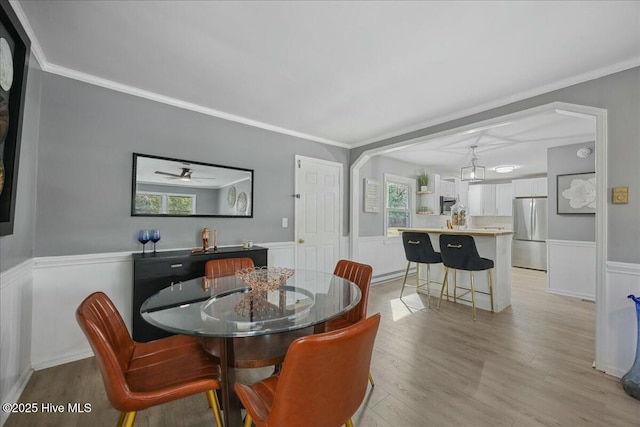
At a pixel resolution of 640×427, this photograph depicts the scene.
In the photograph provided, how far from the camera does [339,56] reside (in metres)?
2.04

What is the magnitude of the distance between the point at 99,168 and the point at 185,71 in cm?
119

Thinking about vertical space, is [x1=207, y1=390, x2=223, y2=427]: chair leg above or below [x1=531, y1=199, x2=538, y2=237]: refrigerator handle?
below

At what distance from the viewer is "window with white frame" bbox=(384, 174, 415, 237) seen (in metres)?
5.32

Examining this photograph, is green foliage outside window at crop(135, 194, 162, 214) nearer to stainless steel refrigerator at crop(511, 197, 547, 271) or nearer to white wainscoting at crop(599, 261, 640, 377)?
white wainscoting at crop(599, 261, 640, 377)

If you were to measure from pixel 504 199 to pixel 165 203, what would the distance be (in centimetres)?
757

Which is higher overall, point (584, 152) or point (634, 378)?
point (584, 152)

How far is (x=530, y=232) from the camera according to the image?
612cm

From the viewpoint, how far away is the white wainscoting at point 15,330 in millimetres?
1600

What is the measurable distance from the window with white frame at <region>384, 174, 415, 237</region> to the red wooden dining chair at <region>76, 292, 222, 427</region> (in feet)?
14.0

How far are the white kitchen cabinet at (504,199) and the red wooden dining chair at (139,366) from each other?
7.52m

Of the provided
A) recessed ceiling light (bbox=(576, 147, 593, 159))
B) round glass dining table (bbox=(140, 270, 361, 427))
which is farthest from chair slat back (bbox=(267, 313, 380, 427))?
recessed ceiling light (bbox=(576, 147, 593, 159))

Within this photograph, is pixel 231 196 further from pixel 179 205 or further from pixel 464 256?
pixel 464 256

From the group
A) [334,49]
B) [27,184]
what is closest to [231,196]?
[27,184]

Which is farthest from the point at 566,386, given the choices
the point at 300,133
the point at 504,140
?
the point at 300,133
